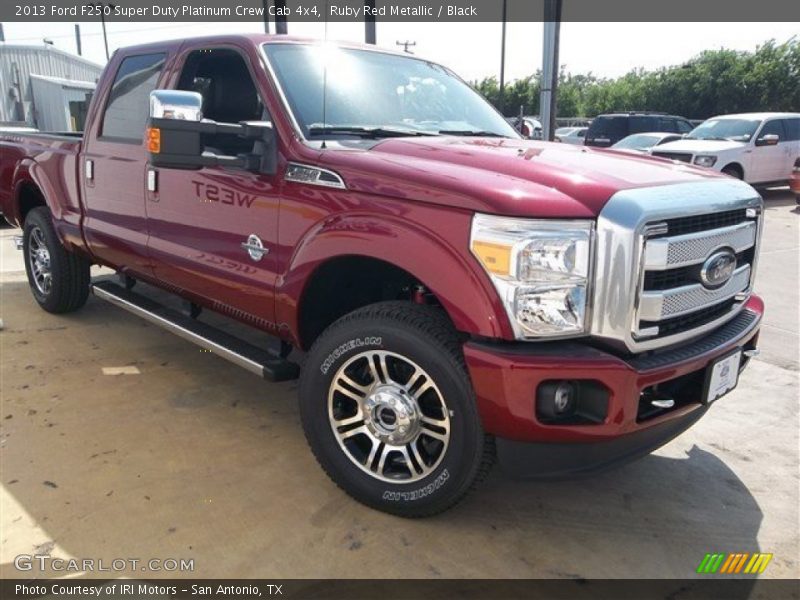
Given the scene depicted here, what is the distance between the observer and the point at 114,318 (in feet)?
17.9

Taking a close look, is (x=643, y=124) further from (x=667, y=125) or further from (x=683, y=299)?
(x=683, y=299)

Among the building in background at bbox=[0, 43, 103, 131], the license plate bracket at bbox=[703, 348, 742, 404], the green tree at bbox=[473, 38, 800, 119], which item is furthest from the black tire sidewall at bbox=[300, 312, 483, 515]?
the green tree at bbox=[473, 38, 800, 119]

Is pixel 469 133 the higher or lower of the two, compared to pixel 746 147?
higher

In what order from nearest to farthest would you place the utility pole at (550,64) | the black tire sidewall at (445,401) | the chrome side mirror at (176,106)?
the black tire sidewall at (445,401), the chrome side mirror at (176,106), the utility pole at (550,64)

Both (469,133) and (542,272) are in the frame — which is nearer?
(542,272)

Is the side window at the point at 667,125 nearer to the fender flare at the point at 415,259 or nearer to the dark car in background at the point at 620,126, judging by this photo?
the dark car in background at the point at 620,126

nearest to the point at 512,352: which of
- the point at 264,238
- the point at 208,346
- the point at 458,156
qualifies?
the point at 458,156

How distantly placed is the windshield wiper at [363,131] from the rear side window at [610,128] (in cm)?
1595

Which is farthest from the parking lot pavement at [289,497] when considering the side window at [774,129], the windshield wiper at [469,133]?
the side window at [774,129]

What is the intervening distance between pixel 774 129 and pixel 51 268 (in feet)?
46.0

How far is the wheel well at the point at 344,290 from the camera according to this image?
116 inches
